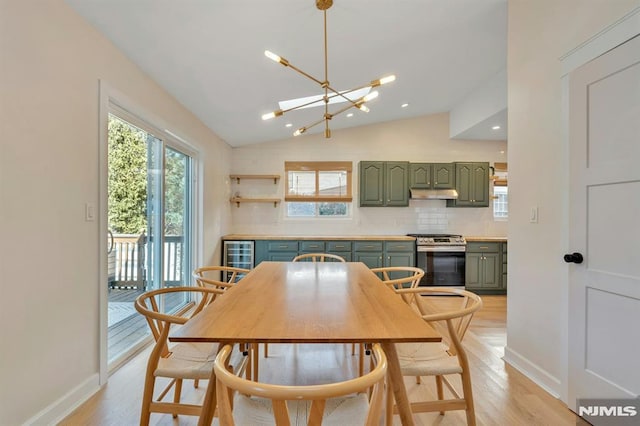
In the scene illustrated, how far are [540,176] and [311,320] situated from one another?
6.63 ft

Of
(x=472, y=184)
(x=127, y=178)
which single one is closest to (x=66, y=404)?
(x=127, y=178)

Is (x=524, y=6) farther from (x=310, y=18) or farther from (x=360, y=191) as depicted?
(x=360, y=191)

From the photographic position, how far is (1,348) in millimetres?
1417

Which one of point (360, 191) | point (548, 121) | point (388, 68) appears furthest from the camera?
point (360, 191)

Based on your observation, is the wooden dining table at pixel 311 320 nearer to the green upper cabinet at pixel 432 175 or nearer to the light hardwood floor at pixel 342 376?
the light hardwood floor at pixel 342 376

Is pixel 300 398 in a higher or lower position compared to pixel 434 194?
lower

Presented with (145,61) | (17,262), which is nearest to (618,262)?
(17,262)

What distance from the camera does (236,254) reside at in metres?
4.72

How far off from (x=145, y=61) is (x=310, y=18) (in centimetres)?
133

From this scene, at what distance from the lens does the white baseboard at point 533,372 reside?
2016 millimetres

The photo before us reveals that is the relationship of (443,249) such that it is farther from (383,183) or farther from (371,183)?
(371,183)

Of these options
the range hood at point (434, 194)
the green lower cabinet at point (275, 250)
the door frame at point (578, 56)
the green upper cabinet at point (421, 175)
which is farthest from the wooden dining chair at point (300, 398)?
the green upper cabinet at point (421, 175)

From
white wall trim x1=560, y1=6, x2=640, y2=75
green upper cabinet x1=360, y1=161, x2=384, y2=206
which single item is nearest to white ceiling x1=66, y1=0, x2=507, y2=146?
white wall trim x1=560, y1=6, x2=640, y2=75

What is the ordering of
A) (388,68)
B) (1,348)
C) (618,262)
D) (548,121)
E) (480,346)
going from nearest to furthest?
(1,348) → (618,262) → (548,121) → (480,346) → (388,68)
